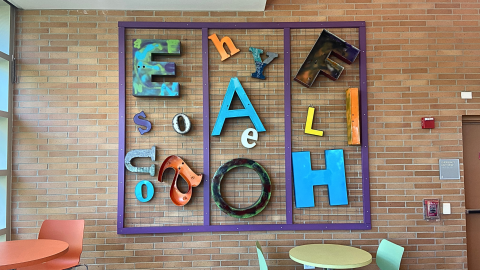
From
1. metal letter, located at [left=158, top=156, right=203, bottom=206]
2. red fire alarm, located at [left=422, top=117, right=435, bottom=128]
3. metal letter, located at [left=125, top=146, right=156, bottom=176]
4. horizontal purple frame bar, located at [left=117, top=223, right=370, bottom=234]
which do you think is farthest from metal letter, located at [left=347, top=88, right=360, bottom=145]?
metal letter, located at [left=125, top=146, right=156, bottom=176]

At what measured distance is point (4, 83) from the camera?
3.27 metres

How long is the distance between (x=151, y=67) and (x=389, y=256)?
113 inches

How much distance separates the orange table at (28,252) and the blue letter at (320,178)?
2.15 m

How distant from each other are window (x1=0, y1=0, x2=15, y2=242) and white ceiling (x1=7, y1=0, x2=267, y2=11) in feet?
0.71

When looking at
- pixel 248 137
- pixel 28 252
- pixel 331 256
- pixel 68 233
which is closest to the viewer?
pixel 28 252

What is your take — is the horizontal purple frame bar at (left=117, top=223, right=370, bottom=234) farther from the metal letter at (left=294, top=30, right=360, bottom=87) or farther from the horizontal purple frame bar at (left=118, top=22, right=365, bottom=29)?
the horizontal purple frame bar at (left=118, top=22, right=365, bottom=29)

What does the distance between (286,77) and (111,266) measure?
8.68 ft

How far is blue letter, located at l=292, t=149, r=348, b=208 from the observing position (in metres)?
3.25

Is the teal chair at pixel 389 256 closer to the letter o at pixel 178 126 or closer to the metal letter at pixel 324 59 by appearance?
the metal letter at pixel 324 59

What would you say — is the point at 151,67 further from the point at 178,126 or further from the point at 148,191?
the point at 148,191

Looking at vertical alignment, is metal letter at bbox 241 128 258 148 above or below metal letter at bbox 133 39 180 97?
below

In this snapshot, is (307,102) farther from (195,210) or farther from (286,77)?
(195,210)

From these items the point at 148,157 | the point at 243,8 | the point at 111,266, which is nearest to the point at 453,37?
the point at 243,8

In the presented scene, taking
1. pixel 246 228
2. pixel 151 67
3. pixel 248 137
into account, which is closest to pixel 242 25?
pixel 151 67
